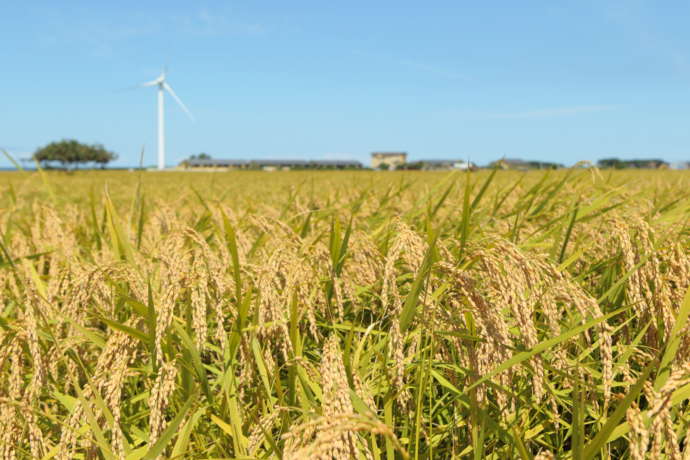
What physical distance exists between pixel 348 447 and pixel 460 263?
75 cm

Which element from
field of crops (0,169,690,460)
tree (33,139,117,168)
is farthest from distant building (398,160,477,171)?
tree (33,139,117,168)

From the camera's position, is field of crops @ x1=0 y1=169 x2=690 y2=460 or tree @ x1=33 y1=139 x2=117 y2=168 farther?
tree @ x1=33 y1=139 x2=117 y2=168

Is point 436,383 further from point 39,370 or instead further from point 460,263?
point 39,370

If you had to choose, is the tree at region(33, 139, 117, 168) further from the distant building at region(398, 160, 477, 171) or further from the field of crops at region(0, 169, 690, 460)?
the field of crops at region(0, 169, 690, 460)

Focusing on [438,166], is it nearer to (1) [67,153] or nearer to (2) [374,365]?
(2) [374,365]

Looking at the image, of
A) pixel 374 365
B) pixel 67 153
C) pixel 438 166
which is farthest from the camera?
pixel 67 153

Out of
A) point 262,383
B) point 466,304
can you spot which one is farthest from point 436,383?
point 262,383

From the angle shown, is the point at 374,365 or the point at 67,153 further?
the point at 67,153

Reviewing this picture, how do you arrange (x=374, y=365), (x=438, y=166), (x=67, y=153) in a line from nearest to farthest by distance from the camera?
(x=374, y=365) → (x=438, y=166) → (x=67, y=153)

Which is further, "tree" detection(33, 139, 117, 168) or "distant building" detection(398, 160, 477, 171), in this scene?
"tree" detection(33, 139, 117, 168)

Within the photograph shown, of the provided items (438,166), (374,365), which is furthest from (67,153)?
(374,365)

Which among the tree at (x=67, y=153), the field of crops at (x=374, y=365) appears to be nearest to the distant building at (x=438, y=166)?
the field of crops at (x=374, y=365)

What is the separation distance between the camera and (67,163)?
101 m

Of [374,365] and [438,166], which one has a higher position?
[438,166]
